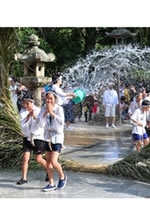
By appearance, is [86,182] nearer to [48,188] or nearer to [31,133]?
[48,188]

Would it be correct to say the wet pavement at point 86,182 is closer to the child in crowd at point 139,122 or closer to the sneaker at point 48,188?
the sneaker at point 48,188

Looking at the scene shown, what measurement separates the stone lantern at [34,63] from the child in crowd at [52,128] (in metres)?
1.20

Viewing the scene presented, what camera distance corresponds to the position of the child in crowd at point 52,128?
188 inches

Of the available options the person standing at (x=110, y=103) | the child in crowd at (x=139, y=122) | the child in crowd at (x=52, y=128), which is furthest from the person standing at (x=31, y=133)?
the person standing at (x=110, y=103)

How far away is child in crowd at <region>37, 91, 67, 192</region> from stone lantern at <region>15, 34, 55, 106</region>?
1.20 metres

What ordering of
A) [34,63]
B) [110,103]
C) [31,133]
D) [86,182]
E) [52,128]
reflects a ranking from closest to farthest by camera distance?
1. [52,128]
2. [31,133]
3. [86,182]
4. [34,63]
5. [110,103]

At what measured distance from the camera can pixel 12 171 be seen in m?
5.92

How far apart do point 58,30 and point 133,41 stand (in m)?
2.68

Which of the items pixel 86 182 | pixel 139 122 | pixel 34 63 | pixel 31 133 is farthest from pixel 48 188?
pixel 139 122

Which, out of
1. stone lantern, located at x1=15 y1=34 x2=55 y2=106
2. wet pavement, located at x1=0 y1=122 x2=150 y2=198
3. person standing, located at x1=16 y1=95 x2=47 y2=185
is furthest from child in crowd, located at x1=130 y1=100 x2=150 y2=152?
person standing, located at x1=16 y1=95 x2=47 y2=185

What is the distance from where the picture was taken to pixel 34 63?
19.9ft

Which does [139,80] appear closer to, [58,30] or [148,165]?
[58,30]

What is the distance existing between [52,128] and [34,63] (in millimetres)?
1547
